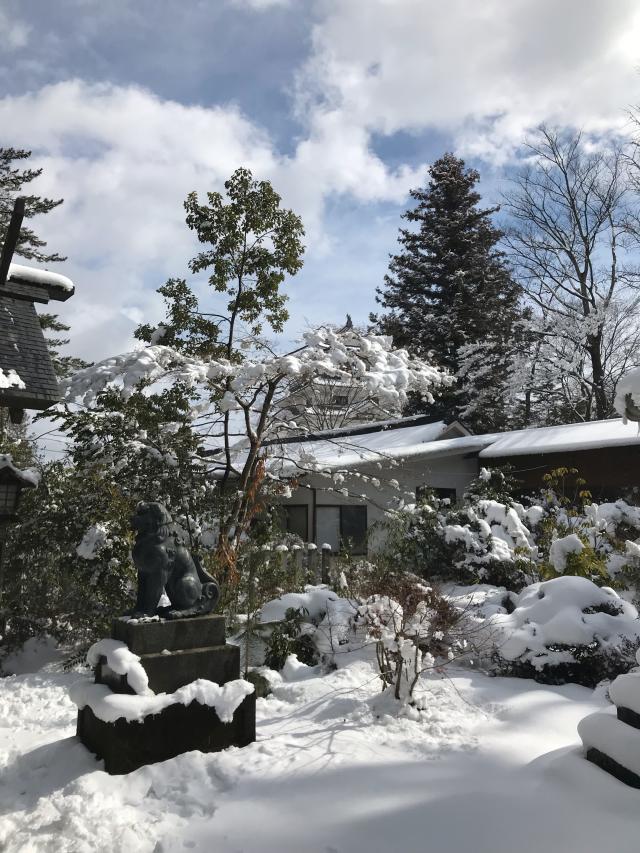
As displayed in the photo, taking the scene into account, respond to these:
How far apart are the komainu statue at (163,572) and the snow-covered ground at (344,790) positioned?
3.45ft

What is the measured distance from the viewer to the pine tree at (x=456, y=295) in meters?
24.4

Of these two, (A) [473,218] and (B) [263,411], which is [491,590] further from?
(A) [473,218]

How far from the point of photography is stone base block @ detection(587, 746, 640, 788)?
3363 millimetres

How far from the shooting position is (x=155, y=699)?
13.1 ft

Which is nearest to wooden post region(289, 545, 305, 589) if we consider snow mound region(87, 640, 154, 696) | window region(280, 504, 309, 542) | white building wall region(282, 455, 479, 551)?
white building wall region(282, 455, 479, 551)

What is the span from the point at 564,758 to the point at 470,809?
849 millimetres

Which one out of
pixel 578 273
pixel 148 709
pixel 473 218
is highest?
pixel 473 218

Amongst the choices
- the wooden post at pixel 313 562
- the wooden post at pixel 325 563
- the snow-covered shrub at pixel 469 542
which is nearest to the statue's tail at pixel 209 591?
the wooden post at pixel 313 562

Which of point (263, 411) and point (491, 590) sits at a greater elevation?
point (263, 411)

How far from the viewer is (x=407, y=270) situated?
85.9 feet

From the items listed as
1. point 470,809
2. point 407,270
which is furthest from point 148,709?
point 407,270

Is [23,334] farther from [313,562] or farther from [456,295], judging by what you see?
[456,295]

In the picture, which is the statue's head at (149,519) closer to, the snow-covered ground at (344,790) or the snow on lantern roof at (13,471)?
the snow-covered ground at (344,790)

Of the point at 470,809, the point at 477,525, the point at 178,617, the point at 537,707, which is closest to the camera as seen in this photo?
the point at 470,809
